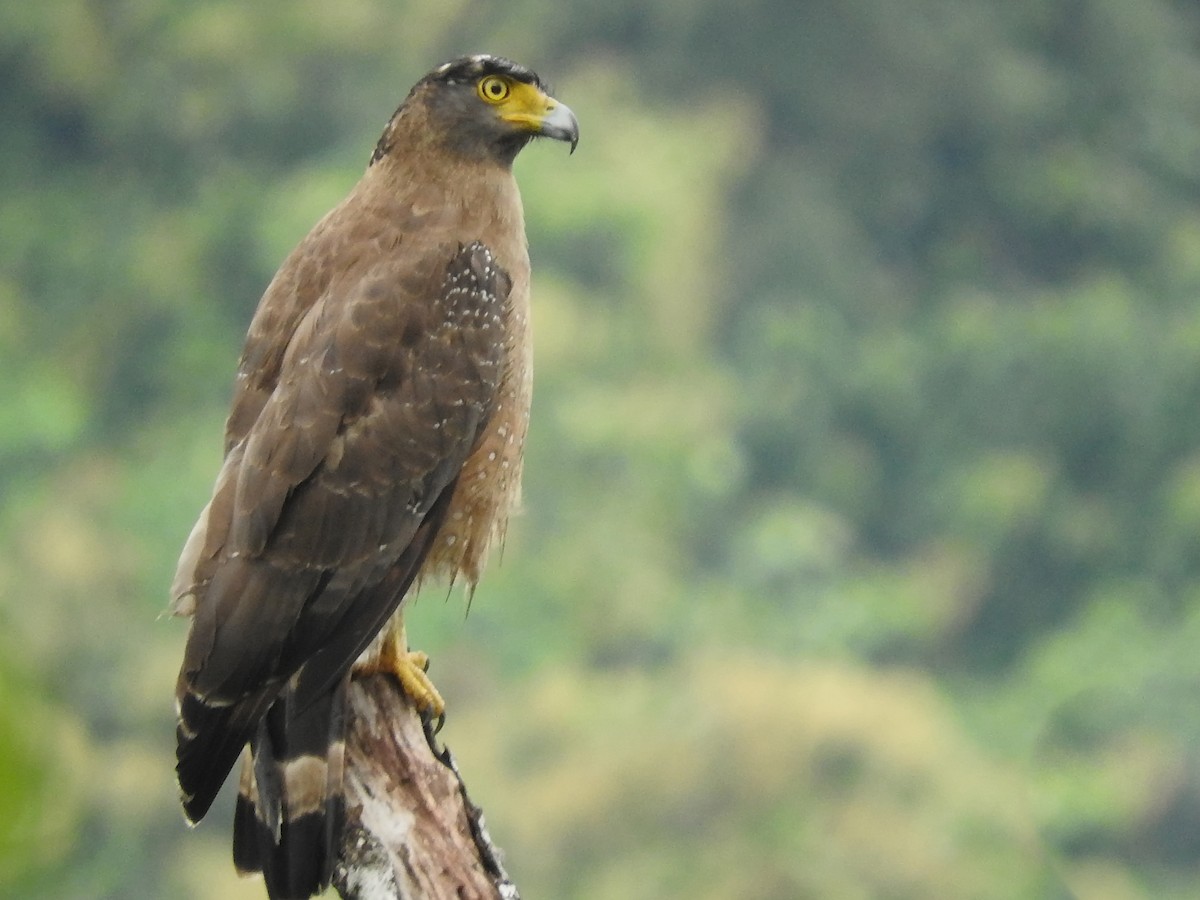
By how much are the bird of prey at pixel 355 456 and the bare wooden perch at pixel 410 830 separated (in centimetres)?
6

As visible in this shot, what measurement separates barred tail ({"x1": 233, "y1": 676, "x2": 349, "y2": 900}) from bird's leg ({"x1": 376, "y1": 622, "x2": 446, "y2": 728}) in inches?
12.4

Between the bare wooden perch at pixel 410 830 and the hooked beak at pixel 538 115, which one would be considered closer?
the bare wooden perch at pixel 410 830

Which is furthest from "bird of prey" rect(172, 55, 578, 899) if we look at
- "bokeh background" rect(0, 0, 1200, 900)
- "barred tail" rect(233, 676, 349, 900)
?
"bokeh background" rect(0, 0, 1200, 900)

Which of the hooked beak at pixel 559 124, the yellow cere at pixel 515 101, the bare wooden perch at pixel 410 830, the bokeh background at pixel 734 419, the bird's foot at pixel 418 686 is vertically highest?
the bokeh background at pixel 734 419

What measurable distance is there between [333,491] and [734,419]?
78.8 feet

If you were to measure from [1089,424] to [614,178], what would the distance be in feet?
22.8

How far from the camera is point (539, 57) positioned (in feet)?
105

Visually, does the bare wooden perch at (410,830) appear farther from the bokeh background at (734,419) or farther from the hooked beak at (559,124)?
the bokeh background at (734,419)

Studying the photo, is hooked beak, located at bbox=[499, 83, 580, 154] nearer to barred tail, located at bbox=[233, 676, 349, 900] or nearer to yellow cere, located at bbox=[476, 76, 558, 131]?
yellow cere, located at bbox=[476, 76, 558, 131]

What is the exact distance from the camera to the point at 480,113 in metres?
4.76

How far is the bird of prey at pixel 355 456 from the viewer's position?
378 centimetres

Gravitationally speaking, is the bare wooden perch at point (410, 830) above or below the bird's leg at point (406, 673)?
below

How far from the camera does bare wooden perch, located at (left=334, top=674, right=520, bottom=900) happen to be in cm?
367

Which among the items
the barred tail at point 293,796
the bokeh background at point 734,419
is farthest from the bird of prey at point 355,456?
the bokeh background at point 734,419
